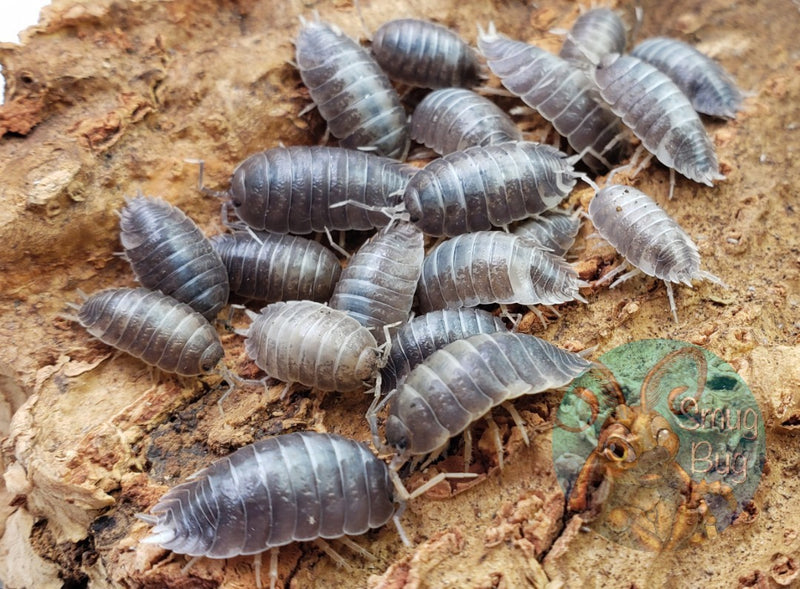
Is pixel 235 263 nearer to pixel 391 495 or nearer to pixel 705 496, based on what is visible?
pixel 391 495

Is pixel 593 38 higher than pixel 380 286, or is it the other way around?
pixel 593 38

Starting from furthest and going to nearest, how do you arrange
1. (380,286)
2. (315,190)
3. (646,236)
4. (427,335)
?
(315,190)
(380,286)
(646,236)
(427,335)

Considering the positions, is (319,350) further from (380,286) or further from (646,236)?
(646,236)

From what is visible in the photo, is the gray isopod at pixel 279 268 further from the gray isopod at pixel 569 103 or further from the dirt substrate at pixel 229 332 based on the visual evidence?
the gray isopod at pixel 569 103

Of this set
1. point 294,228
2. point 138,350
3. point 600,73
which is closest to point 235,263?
point 294,228

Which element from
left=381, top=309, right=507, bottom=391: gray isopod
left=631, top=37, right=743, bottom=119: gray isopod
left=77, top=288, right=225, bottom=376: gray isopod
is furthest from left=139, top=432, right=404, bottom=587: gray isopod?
left=631, top=37, right=743, bottom=119: gray isopod

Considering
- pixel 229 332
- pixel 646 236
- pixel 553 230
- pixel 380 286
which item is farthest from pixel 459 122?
pixel 229 332
